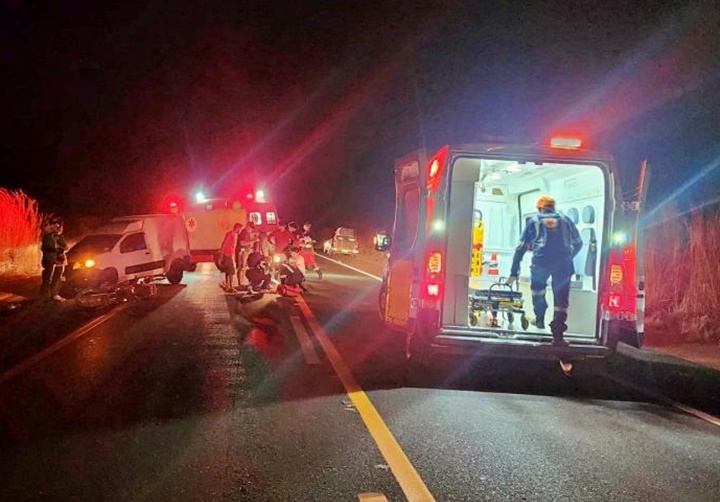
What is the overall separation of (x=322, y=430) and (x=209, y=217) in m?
17.4

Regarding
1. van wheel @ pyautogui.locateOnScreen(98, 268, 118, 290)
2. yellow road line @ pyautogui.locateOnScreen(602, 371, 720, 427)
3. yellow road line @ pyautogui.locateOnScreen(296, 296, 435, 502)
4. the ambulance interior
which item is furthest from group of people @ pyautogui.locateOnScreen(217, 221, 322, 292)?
yellow road line @ pyautogui.locateOnScreen(602, 371, 720, 427)

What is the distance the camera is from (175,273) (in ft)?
59.1

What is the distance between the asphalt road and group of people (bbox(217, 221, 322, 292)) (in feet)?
20.3

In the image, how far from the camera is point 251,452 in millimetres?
5102

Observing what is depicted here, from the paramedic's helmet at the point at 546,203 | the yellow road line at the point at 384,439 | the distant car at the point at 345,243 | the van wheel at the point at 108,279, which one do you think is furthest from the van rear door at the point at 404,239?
the distant car at the point at 345,243

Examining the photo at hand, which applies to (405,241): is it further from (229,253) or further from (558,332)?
(229,253)

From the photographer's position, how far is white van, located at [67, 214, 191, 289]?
15070 millimetres

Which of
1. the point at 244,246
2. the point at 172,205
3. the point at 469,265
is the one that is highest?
the point at 172,205

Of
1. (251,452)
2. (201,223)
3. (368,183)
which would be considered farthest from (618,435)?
(368,183)

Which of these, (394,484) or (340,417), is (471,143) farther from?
(394,484)

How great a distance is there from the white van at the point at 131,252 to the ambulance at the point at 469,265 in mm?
8405

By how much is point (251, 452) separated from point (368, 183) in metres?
71.4

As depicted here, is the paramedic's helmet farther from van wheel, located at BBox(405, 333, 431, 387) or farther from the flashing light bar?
van wheel, located at BBox(405, 333, 431, 387)

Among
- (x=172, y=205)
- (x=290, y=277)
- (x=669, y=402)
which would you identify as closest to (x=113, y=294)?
(x=290, y=277)
